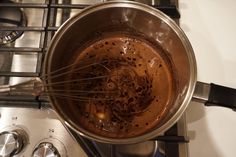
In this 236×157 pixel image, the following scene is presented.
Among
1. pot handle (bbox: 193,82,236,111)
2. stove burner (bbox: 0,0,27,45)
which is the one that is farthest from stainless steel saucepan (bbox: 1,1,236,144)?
stove burner (bbox: 0,0,27,45)

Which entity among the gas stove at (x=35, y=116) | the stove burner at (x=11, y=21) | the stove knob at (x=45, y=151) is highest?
the stove burner at (x=11, y=21)

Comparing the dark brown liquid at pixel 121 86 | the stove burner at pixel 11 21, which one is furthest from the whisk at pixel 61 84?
the stove burner at pixel 11 21

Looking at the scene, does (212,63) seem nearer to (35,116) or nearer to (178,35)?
(178,35)

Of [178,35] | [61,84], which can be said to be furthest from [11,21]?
[178,35]

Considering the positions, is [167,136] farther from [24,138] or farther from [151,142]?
[24,138]

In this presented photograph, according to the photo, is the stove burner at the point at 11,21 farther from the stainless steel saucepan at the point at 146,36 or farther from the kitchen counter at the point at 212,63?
the kitchen counter at the point at 212,63

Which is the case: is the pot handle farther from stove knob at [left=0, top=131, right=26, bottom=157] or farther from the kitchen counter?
stove knob at [left=0, top=131, right=26, bottom=157]
